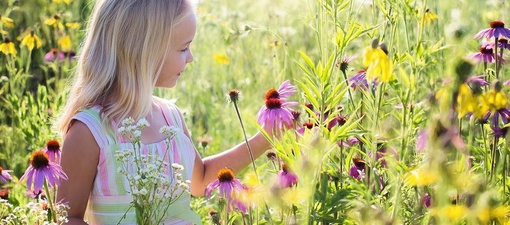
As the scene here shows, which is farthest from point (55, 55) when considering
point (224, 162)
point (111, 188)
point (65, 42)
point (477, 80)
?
point (477, 80)

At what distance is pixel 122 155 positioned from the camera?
5.07 feet

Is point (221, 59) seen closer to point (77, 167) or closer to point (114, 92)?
point (114, 92)

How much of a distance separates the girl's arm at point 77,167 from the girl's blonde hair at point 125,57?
6 centimetres

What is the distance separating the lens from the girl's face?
1.97 meters

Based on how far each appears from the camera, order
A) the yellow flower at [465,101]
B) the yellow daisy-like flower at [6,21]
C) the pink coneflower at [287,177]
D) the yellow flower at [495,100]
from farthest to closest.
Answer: the yellow daisy-like flower at [6,21]
the pink coneflower at [287,177]
the yellow flower at [495,100]
the yellow flower at [465,101]

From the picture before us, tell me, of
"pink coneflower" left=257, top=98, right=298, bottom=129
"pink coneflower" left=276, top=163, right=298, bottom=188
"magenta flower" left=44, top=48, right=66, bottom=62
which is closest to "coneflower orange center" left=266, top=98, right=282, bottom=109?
"pink coneflower" left=257, top=98, right=298, bottom=129

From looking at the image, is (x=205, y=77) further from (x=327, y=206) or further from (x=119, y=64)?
(x=327, y=206)

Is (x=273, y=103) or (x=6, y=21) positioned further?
(x=6, y=21)

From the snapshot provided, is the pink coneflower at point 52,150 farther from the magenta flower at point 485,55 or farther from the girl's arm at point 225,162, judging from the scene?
the magenta flower at point 485,55

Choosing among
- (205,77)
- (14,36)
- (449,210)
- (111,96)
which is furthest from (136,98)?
(14,36)

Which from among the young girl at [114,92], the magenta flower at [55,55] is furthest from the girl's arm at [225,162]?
the magenta flower at [55,55]

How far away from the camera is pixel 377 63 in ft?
4.34

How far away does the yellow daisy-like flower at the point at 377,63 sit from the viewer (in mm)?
1322

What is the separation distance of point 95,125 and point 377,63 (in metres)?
0.76
